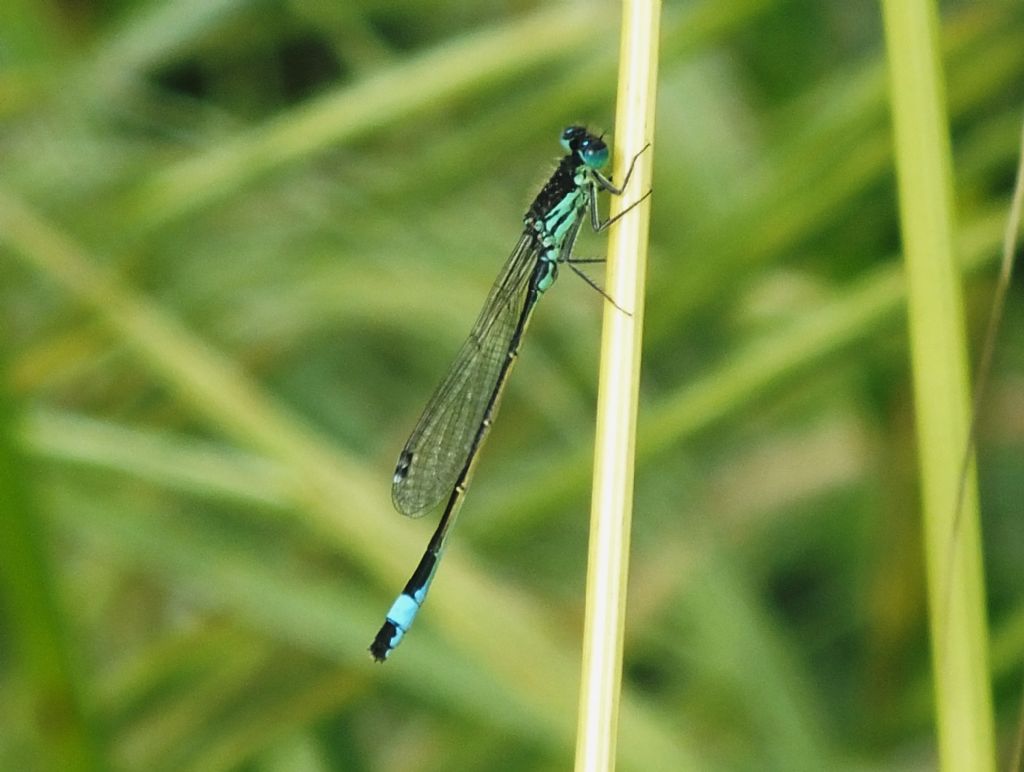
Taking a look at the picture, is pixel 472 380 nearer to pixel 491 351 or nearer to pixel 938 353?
pixel 491 351

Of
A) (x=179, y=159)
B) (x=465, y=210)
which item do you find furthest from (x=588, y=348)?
(x=179, y=159)

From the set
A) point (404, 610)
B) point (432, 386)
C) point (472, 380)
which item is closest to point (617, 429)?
point (404, 610)

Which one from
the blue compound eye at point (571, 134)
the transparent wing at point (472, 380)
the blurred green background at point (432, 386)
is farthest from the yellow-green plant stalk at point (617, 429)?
the transparent wing at point (472, 380)

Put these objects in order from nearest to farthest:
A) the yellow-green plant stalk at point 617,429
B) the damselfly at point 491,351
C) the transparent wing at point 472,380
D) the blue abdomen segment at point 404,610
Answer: the yellow-green plant stalk at point 617,429 → the blue abdomen segment at point 404,610 → the damselfly at point 491,351 → the transparent wing at point 472,380

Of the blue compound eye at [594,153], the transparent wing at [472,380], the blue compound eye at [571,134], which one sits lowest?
the transparent wing at [472,380]

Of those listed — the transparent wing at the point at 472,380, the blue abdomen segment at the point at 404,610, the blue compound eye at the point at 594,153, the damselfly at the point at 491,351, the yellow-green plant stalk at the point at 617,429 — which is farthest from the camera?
the transparent wing at the point at 472,380

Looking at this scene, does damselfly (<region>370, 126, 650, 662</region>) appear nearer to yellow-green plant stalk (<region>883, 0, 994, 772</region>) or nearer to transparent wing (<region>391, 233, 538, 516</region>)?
transparent wing (<region>391, 233, 538, 516</region>)

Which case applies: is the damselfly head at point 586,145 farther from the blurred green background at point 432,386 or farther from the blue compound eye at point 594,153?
the blurred green background at point 432,386

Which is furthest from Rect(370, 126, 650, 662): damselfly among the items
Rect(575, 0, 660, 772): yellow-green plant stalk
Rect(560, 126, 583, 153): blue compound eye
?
Rect(575, 0, 660, 772): yellow-green plant stalk
